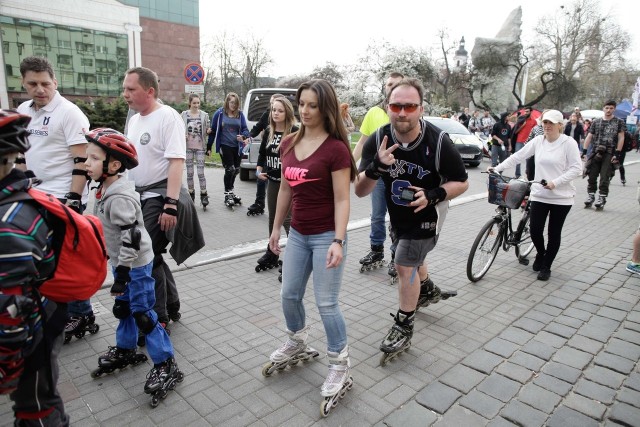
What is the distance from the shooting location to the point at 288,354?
10.8ft

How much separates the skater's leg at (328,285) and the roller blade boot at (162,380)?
3.64 feet

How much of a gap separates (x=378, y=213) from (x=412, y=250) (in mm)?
2098

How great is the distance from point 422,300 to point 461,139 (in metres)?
13.4

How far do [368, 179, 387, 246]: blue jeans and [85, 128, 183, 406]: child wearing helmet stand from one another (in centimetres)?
313

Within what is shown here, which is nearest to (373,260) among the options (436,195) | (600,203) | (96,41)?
(436,195)

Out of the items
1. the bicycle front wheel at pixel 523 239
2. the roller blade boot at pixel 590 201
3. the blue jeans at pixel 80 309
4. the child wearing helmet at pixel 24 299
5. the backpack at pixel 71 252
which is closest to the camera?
the child wearing helmet at pixel 24 299

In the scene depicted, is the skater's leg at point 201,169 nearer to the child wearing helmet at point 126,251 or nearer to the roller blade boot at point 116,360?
the roller blade boot at point 116,360

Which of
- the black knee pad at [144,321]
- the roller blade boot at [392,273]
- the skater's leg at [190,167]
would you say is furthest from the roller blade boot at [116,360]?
the skater's leg at [190,167]

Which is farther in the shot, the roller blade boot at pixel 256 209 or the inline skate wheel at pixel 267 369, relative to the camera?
the roller blade boot at pixel 256 209

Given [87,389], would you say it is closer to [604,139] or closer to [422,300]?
[422,300]

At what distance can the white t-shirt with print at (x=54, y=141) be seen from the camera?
11.6ft

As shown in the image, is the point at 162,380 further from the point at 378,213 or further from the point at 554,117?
the point at 554,117

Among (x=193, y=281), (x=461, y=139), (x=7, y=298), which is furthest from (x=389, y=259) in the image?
(x=461, y=139)

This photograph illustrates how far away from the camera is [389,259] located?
6.06m
